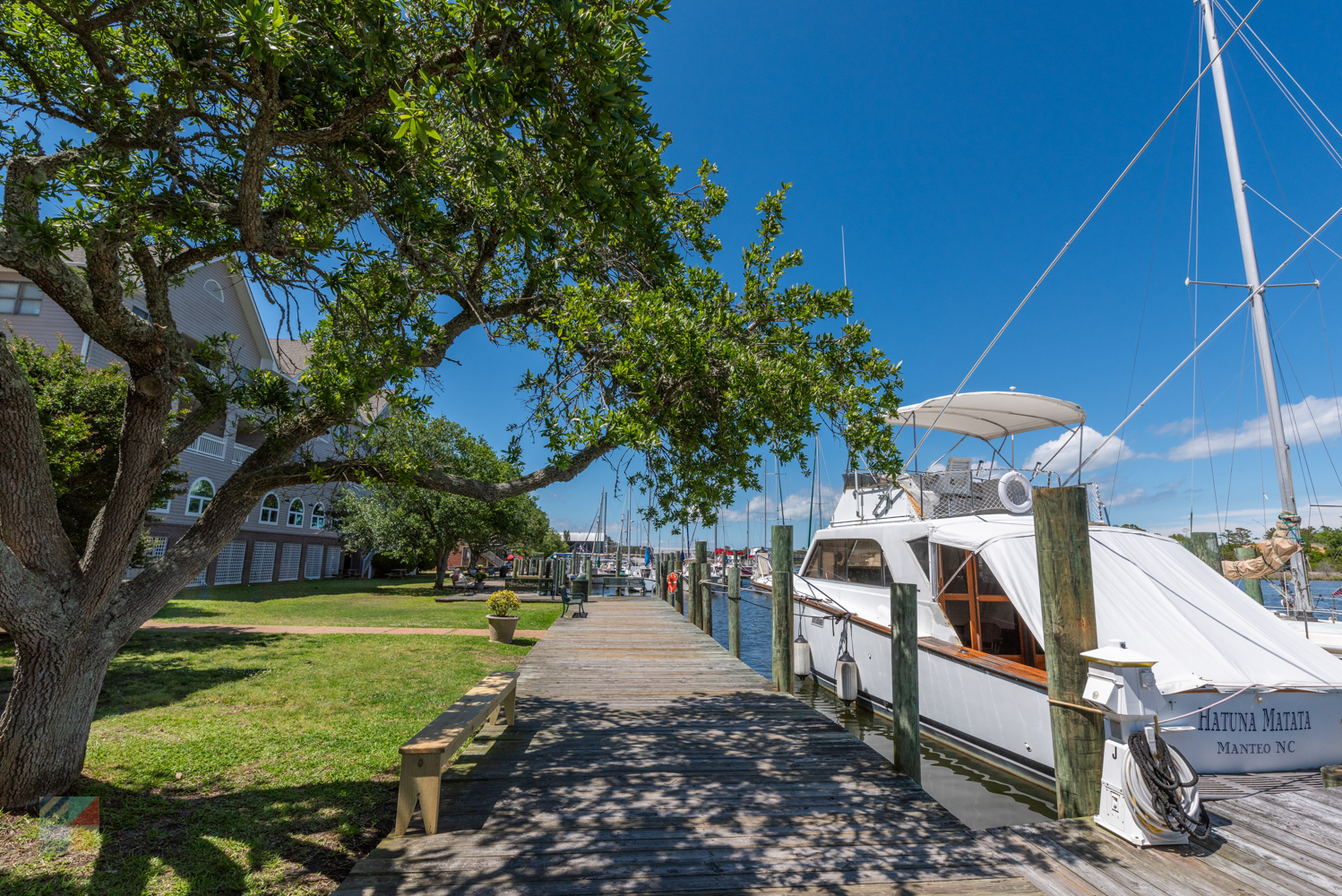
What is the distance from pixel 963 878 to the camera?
370 centimetres

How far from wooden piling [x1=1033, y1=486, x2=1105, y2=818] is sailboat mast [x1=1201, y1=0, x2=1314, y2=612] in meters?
11.1

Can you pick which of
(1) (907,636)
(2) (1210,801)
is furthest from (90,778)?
(2) (1210,801)

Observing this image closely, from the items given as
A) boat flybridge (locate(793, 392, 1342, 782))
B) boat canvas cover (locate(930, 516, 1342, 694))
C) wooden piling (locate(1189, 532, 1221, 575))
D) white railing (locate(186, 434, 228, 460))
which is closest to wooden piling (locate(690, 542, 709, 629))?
boat flybridge (locate(793, 392, 1342, 782))

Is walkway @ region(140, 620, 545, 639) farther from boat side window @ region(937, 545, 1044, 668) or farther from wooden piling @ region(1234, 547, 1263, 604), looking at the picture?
wooden piling @ region(1234, 547, 1263, 604)

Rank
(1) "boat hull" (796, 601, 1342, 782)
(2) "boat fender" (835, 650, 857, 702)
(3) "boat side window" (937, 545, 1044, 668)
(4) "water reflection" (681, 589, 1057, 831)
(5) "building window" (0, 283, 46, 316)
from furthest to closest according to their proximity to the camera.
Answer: (5) "building window" (0, 283, 46, 316), (2) "boat fender" (835, 650, 857, 702), (3) "boat side window" (937, 545, 1044, 668), (4) "water reflection" (681, 589, 1057, 831), (1) "boat hull" (796, 601, 1342, 782)

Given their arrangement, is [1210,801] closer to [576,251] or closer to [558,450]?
[558,450]

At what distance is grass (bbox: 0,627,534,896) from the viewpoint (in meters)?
4.09

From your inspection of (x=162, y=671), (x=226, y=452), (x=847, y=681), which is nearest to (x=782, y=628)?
(x=847, y=681)

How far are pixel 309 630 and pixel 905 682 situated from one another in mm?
14747

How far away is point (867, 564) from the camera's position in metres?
11.6

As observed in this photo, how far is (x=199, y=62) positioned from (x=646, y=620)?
13518mm

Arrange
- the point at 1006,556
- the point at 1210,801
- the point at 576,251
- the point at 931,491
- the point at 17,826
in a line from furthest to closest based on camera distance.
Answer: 1. the point at 931,491
2. the point at 1006,556
3. the point at 576,251
4. the point at 1210,801
5. the point at 17,826

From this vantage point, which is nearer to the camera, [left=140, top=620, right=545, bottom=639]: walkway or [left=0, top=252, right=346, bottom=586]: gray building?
[left=140, top=620, right=545, bottom=639]: walkway

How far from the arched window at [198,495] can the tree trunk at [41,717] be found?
70.5 ft
